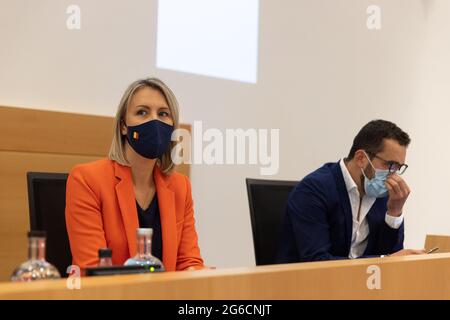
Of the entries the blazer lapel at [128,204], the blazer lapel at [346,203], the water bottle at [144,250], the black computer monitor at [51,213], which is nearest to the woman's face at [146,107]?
the blazer lapel at [128,204]

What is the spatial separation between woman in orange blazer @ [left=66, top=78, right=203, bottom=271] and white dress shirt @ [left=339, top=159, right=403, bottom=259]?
0.63 meters

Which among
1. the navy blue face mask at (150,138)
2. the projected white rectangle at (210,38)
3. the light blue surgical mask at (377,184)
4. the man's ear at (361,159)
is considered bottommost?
the light blue surgical mask at (377,184)

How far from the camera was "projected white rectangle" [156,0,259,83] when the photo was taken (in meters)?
3.24

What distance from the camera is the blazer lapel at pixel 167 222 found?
2.00 metres

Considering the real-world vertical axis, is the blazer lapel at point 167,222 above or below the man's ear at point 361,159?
below

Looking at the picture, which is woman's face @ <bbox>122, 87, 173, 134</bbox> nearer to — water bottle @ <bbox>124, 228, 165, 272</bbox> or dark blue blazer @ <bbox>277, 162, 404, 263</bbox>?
dark blue blazer @ <bbox>277, 162, 404, 263</bbox>

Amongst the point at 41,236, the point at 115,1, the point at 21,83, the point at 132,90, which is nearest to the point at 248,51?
the point at 115,1

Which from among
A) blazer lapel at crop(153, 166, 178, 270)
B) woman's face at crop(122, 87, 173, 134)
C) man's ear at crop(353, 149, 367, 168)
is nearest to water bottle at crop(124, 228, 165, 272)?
blazer lapel at crop(153, 166, 178, 270)

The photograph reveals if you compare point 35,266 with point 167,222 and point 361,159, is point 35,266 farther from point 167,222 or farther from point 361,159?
point 361,159

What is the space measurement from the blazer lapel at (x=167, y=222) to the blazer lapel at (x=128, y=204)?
103 millimetres

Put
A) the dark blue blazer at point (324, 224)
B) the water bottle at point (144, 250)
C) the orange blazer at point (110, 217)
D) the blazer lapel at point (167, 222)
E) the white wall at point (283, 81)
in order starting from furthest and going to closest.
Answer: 1. the white wall at point (283, 81)
2. the dark blue blazer at point (324, 224)
3. the blazer lapel at point (167, 222)
4. the orange blazer at point (110, 217)
5. the water bottle at point (144, 250)

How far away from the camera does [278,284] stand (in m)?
1.04

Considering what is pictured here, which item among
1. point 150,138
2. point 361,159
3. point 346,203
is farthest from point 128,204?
point 361,159

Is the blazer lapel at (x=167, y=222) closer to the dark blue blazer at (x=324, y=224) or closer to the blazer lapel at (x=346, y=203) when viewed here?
the dark blue blazer at (x=324, y=224)
